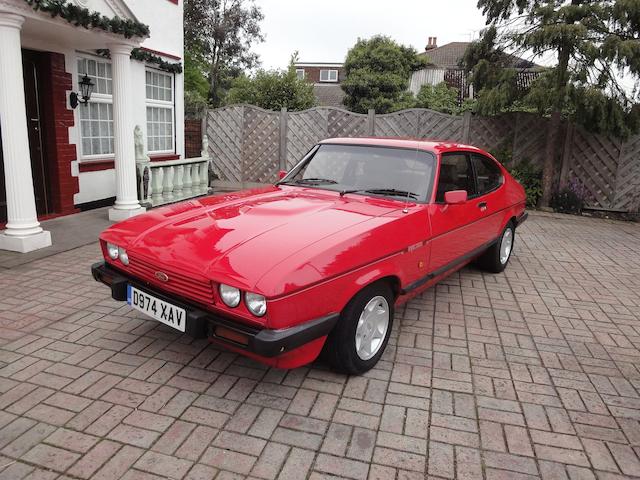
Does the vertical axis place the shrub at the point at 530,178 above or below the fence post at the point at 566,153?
below

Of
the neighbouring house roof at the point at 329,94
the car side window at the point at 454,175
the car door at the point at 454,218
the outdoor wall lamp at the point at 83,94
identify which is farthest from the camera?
the neighbouring house roof at the point at 329,94

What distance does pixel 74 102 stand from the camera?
7.75 meters

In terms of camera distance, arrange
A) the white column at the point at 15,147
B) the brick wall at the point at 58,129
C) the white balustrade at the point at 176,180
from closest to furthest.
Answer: the white column at the point at 15,147, the brick wall at the point at 58,129, the white balustrade at the point at 176,180

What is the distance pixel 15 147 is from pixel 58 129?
7.17 ft

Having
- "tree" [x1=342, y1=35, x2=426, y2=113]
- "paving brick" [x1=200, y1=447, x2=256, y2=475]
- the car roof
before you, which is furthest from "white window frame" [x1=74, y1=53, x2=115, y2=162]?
"tree" [x1=342, y1=35, x2=426, y2=113]

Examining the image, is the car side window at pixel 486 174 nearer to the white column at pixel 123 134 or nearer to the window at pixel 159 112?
the white column at pixel 123 134

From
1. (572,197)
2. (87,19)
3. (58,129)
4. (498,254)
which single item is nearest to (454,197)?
(498,254)

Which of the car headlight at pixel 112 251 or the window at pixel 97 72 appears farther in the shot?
the window at pixel 97 72

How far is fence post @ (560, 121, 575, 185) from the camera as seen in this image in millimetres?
10234

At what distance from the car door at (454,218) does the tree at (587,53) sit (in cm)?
538

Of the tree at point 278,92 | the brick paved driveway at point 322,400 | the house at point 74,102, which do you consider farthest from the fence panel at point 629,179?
the house at point 74,102

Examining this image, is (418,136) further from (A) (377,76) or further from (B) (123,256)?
(A) (377,76)

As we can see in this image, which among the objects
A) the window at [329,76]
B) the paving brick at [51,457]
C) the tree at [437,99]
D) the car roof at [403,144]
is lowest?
the paving brick at [51,457]

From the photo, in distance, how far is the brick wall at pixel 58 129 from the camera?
743 centimetres
